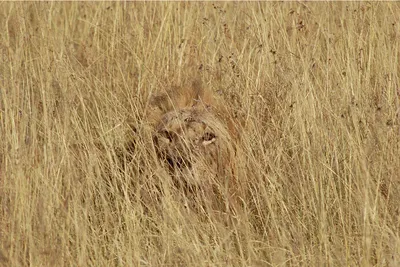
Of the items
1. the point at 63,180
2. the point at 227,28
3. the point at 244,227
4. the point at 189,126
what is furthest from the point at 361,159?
the point at 227,28

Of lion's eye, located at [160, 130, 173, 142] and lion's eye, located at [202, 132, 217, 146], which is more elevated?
lion's eye, located at [160, 130, 173, 142]

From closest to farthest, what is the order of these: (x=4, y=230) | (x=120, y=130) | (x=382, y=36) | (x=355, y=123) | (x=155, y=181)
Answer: (x=4, y=230) → (x=355, y=123) → (x=155, y=181) → (x=120, y=130) → (x=382, y=36)

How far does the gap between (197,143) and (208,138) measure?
0.10 metres

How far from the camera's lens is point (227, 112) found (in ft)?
14.8

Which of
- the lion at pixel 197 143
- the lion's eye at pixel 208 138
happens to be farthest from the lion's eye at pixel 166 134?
the lion's eye at pixel 208 138

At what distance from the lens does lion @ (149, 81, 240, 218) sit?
4.15 meters

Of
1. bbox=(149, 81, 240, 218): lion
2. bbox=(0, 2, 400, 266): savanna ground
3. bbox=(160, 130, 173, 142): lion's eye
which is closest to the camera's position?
bbox=(0, 2, 400, 266): savanna ground

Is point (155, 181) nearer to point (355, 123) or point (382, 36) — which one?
point (355, 123)

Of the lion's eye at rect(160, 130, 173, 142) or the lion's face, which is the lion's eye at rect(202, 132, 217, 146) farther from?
the lion's eye at rect(160, 130, 173, 142)

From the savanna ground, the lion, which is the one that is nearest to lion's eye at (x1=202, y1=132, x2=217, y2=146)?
the lion

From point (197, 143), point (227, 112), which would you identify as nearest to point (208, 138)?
point (197, 143)

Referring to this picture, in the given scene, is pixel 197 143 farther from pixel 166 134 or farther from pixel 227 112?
pixel 227 112

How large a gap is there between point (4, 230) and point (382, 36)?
9.22 ft

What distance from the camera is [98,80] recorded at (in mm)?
4930
